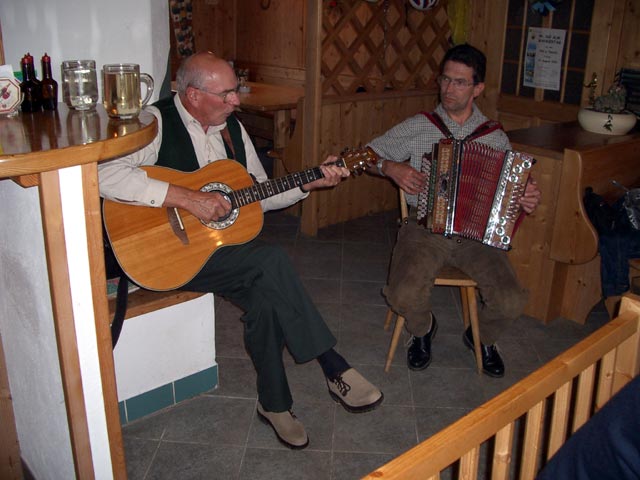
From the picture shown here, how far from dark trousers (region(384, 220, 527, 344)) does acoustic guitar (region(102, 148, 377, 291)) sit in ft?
1.42

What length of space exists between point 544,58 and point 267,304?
2.71 meters

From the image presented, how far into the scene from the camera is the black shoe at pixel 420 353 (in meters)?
2.62

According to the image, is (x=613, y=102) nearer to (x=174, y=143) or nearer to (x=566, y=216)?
(x=566, y=216)

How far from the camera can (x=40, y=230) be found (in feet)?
4.64

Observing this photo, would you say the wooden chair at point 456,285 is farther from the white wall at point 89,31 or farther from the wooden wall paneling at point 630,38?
the wooden wall paneling at point 630,38

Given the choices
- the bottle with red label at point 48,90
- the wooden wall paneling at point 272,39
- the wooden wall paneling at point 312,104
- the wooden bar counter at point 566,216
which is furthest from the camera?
the wooden wall paneling at point 272,39

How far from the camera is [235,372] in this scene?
8.39ft

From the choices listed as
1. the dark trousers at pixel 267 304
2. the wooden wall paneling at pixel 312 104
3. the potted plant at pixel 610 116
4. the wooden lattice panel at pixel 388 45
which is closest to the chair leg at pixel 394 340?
the dark trousers at pixel 267 304

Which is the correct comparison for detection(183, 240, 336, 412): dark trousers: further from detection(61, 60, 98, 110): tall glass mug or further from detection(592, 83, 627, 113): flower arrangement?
detection(592, 83, 627, 113): flower arrangement

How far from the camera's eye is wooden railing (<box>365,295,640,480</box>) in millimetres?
969

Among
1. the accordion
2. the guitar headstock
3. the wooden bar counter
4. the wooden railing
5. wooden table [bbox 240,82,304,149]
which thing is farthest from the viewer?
wooden table [bbox 240,82,304,149]

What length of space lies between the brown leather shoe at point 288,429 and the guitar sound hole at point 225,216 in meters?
0.65

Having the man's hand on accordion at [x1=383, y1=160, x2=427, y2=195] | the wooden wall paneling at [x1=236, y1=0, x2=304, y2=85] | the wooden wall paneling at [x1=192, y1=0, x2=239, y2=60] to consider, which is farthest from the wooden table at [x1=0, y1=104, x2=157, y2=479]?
the wooden wall paneling at [x1=192, y1=0, x2=239, y2=60]

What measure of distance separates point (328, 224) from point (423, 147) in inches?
69.0
